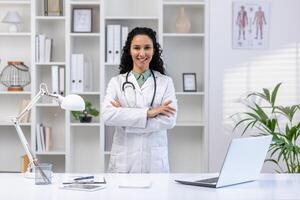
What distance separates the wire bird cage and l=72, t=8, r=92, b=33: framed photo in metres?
0.58

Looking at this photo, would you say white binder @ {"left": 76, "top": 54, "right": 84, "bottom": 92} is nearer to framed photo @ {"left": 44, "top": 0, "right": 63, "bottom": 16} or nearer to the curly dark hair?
framed photo @ {"left": 44, "top": 0, "right": 63, "bottom": 16}

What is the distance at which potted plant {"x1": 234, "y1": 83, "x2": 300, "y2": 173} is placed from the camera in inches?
170

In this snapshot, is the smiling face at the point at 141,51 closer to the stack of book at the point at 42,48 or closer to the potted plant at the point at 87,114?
the potted plant at the point at 87,114

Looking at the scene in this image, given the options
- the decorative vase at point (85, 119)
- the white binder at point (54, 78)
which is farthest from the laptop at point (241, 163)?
the white binder at point (54, 78)

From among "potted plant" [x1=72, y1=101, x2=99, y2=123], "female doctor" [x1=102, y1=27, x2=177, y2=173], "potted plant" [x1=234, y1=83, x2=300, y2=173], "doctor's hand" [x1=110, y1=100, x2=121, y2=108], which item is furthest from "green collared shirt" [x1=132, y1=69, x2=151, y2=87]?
"potted plant" [x1=72, y1=101, x2=99, y2=123]

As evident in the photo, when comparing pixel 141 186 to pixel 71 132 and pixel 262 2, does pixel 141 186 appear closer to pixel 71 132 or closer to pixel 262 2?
pixel 71 132

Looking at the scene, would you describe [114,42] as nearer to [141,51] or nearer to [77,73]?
[77,73]

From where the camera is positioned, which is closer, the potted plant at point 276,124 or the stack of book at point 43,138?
the potted plant at point 276,124

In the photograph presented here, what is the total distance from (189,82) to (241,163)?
92.9 inches

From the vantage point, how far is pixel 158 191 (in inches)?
94.8

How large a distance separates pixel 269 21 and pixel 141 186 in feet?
8.92

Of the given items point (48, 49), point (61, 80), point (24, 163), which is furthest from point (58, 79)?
point (24, 163)

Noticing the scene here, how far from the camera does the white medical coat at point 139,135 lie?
3.38m

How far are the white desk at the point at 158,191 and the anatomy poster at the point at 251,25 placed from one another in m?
2.19
